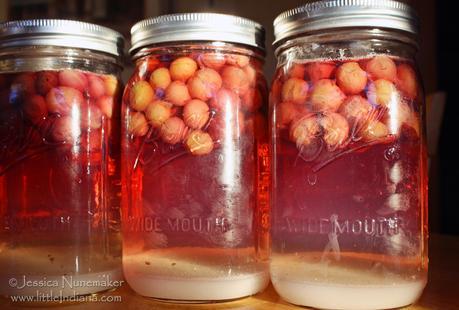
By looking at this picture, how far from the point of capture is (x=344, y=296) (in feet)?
1.78

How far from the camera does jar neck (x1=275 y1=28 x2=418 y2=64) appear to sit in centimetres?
57

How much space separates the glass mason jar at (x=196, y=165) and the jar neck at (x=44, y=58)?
0.08m

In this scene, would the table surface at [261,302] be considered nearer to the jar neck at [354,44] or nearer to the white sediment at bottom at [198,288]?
the white sediment at bottom at [198,288]

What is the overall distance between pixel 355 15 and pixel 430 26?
154cm


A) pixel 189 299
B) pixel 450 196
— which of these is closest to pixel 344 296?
pixel 189 299

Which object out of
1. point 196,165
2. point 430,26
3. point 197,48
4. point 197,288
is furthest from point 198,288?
point 430,26

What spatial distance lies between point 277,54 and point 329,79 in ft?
0.32

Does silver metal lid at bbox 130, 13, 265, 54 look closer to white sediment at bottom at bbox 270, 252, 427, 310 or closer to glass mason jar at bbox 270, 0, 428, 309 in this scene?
glass mason jar at bbox 270, 0, 428, 309

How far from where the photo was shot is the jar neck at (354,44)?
1.88 feet

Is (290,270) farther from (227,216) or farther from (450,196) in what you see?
(450,196)

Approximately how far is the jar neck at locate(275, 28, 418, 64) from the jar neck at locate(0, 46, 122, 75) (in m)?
0.26

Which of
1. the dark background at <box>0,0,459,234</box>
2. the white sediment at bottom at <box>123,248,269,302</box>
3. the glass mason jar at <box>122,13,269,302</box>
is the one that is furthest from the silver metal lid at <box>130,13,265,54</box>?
the dark background at <box>0,0,459,234</box>

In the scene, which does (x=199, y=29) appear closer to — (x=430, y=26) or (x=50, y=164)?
(x=50, y=164)

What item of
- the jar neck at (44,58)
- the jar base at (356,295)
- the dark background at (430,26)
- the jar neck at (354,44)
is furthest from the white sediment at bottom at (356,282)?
the dark background at (430,26)
